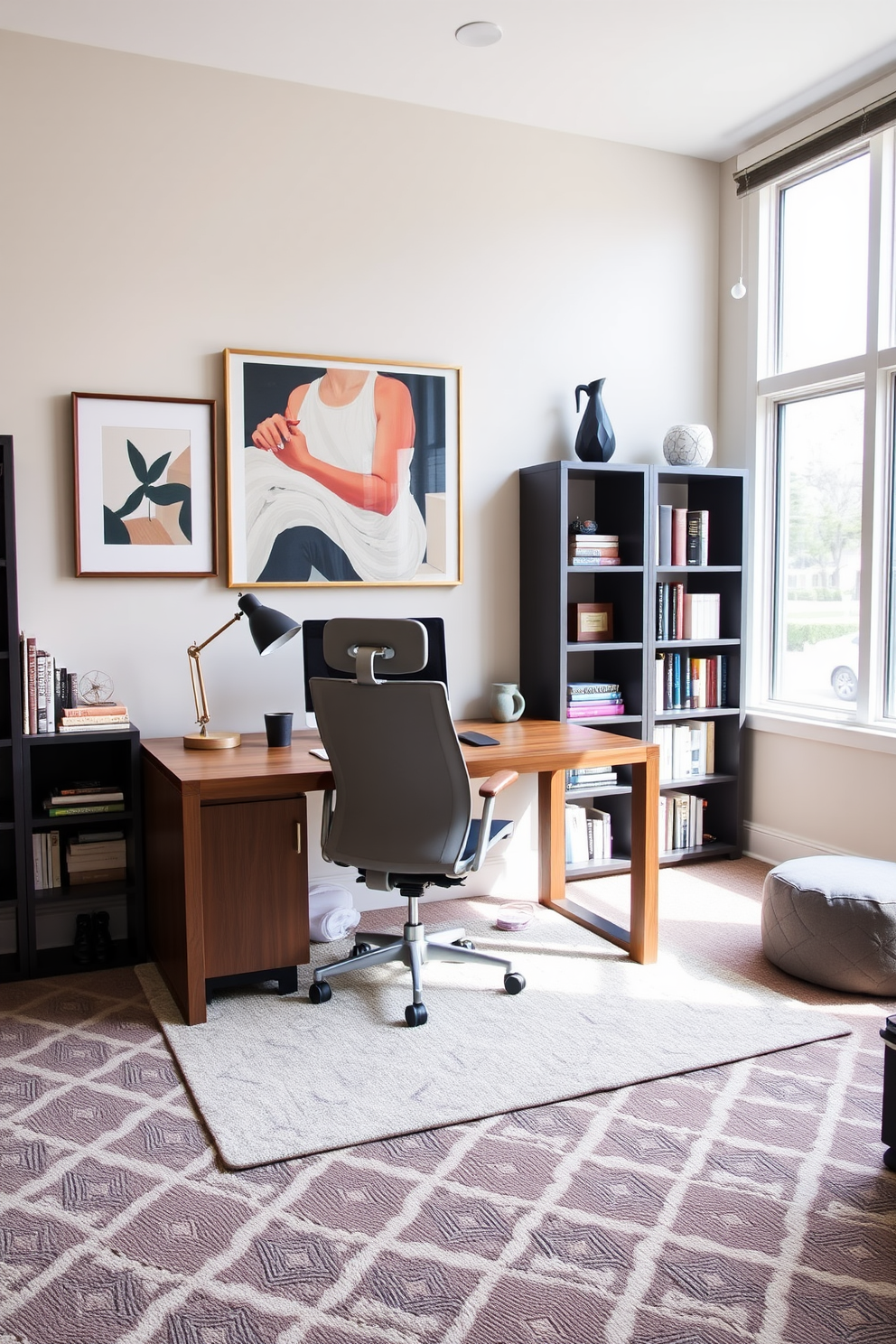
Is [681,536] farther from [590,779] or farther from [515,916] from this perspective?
[515,916]

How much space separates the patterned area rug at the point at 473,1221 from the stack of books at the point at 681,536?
Result: 7.39 ft

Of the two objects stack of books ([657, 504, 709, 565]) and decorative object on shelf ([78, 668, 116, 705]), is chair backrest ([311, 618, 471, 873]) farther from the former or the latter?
stack of books ([657, 504, 709, 565])

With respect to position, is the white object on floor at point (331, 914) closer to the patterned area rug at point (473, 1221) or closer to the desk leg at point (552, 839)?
the desk leg at point (552, 839)

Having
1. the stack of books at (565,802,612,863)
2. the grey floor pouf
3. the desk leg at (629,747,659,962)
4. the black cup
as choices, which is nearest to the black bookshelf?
the black cup

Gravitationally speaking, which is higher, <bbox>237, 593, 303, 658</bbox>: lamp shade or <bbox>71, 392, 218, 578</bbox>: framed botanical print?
<bbox>71, 392, 218, 578</bbox>: framed botanical print

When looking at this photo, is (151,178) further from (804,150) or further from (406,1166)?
(406,1166)

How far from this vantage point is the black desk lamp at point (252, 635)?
10.8 ft

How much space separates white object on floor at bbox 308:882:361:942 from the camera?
3592 millimetres

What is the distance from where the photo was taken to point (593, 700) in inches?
168

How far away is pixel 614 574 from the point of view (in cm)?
441

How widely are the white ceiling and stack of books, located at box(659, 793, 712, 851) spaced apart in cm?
283

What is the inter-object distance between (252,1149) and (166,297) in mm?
2763

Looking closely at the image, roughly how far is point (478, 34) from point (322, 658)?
215 cm

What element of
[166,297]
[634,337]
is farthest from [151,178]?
[634,337]
